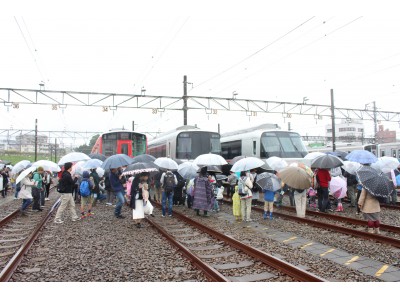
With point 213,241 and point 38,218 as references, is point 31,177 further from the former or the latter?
point 213,241

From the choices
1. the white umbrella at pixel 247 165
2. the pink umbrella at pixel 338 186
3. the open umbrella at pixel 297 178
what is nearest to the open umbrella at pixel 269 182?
the open umbrella at pixel 297 178

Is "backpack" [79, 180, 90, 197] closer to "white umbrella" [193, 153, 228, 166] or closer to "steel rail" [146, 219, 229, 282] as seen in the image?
"white umbrella" [193, 153, 228, 166]

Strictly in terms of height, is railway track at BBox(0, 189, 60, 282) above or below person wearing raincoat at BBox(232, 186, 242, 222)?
below

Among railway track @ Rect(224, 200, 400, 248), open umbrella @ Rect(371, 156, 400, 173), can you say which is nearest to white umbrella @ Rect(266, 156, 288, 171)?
railway track @ Rect(224, 200, 400, 248)

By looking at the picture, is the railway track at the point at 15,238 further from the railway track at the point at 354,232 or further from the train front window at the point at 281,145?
the train front window at the point at 281,145

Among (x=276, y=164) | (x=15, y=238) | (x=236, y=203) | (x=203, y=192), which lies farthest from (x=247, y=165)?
(x=15, y=238)

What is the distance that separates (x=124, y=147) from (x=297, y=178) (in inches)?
452

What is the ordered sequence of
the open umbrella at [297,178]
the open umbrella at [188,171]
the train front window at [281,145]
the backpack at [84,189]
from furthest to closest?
1. the train front window at [281,145]
2. the open umbrella at [188,171]
3. the backpack at [84,189]
4. the open umbrella at [297,178]

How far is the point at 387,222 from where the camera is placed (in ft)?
30.9

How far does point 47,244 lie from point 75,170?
5.74 meters

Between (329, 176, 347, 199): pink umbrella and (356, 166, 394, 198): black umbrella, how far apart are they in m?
3.82

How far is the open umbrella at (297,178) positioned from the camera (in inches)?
357

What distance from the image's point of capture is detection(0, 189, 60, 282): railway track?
220 inches

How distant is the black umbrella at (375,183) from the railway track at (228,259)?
2.78 m
